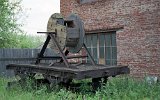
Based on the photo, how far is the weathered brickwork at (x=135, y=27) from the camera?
13.4 metres

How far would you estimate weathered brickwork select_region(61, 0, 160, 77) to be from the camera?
44.0 ft

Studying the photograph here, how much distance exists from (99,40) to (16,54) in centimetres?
615

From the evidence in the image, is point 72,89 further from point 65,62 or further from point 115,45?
point 115,45

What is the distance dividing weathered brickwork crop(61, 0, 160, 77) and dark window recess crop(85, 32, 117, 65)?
36 cm

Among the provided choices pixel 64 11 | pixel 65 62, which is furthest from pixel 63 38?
pixel 64 11

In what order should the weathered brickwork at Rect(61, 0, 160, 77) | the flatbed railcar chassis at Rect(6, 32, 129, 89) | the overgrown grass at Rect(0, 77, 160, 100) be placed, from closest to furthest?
the overgrown grass at Rect(0, 77, 160, 100) < the flatbed railcar chassis at Rect(6, 32, 129, 89) < the weathered brickwork at Rect(61, 0, 160, 77)

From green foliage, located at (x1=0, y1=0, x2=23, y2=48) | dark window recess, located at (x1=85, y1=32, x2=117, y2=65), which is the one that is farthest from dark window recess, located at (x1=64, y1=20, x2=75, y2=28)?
green foliage, located at (x1=0, y1=0, x2=23, y2=48)

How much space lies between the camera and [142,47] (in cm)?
1386

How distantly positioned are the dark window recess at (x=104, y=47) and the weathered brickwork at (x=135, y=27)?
1.16 feet

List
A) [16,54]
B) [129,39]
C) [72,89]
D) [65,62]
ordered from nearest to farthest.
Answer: [65,62]
[72,89]
[129,39]
[16,54]

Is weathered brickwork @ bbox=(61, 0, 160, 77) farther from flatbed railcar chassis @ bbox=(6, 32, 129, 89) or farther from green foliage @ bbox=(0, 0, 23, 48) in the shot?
green foliage @ bbox=(0, 0, 23, 48)

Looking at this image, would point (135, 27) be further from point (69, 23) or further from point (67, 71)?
point (67, 71)

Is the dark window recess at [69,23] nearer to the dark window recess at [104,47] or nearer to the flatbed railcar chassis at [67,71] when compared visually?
the flatbed railcar chassis at [67,71]

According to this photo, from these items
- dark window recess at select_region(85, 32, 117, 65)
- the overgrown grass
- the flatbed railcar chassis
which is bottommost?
the overgrown grass
